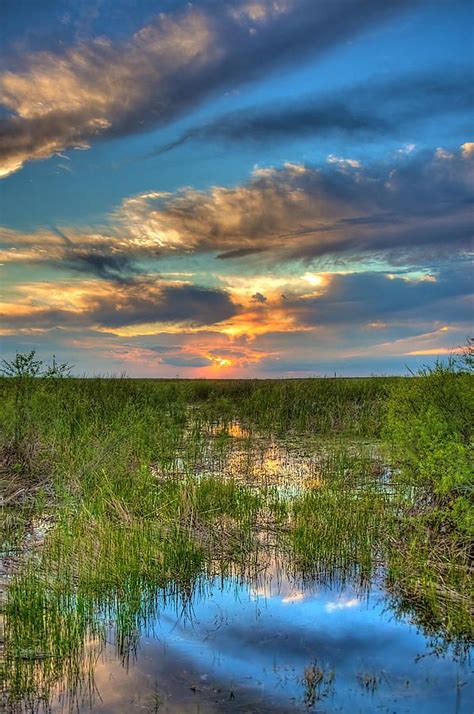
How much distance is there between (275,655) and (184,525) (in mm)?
3366

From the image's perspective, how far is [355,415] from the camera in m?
21.1

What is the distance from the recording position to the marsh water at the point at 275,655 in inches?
194

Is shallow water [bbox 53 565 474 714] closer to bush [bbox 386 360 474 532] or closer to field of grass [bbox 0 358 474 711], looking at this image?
field of grass [bbox 0 358 474 711]

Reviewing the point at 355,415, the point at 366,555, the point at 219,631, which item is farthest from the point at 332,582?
the point at 355,415

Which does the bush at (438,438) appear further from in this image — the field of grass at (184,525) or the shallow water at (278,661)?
the shallow water at (278,661)

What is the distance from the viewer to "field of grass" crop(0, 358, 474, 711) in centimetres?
611

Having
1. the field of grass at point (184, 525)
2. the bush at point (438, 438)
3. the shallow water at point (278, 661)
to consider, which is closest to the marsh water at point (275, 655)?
the shallow water at point (278, 661)

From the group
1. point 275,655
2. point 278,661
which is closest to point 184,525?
point 275,655

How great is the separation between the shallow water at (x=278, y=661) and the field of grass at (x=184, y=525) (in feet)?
1.02

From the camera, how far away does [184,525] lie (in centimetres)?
884

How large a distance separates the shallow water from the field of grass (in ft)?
1.02

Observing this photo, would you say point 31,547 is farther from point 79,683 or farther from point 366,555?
point 366,555

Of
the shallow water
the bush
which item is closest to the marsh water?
the shallow water

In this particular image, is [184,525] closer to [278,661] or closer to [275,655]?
[275,655]
